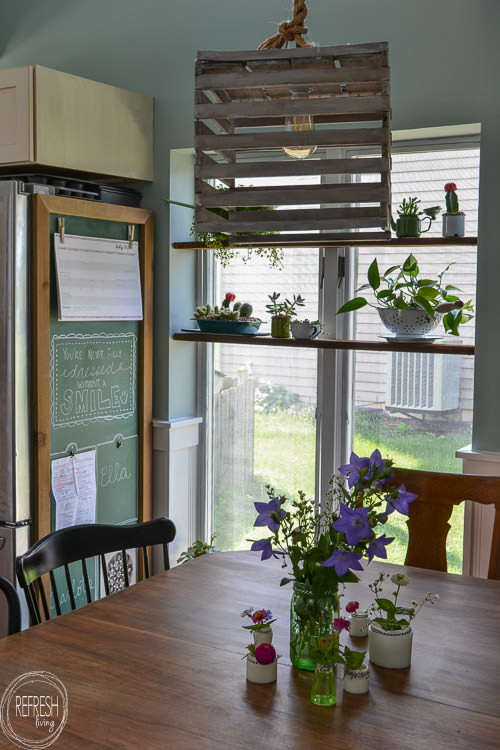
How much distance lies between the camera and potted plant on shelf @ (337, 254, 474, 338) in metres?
2.60

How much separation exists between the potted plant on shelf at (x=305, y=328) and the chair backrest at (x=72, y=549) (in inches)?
43.6

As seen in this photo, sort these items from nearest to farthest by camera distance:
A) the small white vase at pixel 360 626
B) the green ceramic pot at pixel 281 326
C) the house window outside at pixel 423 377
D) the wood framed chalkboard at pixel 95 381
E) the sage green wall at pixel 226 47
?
the small white vase at pixel 360 626, the sage green wall at pixel 226 47, the wood framed chalkboard at pixel 95 381, the house window outside at pixel 423 377, the green ceramic pot at pixel 281 326

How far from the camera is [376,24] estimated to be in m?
2.73

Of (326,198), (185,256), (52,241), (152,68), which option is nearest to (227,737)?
(326,198)

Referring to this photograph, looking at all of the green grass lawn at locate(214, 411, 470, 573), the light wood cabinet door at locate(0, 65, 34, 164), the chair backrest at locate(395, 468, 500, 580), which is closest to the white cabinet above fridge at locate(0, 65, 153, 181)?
the light wood cabinet door at locate(0, 65, 34, 164)

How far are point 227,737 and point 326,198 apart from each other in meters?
0.84

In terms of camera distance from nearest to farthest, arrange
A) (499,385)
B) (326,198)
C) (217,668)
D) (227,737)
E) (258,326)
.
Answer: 1. (227,737)
2. (326,198)
3. (217,668)
4. (499,385)
5. (258,326)

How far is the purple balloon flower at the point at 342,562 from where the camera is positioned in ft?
4.22

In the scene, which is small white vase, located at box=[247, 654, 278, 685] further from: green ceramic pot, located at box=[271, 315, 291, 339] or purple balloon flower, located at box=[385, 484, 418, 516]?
green ceramic pot, located at box=[271, 315, 291, 339]

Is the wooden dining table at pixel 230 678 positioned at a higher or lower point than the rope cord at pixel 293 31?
lower

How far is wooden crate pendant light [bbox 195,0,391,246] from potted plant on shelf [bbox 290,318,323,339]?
1.46 metres

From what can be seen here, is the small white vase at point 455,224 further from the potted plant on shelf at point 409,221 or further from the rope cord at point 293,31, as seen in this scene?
the rope cord at point 293,31

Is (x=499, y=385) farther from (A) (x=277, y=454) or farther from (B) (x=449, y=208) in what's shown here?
(A) (x=277, y=454)

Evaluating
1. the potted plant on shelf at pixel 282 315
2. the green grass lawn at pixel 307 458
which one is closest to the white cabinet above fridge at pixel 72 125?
the potted plant on shelf at pixel 282 315
